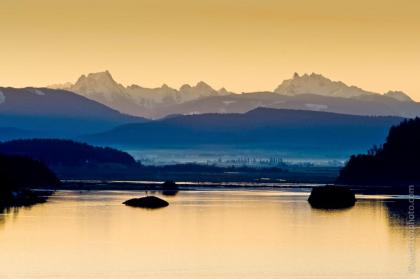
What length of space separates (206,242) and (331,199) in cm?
6258

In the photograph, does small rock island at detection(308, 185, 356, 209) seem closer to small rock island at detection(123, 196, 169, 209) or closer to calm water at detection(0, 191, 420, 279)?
calm water at detection(0, 191, 420, 279)

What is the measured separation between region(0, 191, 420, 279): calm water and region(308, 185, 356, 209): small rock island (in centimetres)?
510

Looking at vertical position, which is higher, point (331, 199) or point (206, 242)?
point (331, 199)

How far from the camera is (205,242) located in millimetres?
107812

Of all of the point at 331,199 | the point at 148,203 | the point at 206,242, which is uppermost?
the point at 331,199

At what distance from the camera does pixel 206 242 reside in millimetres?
107812

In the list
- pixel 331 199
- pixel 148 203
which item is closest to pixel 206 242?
pixel 148 203

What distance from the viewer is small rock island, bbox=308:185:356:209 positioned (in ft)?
546

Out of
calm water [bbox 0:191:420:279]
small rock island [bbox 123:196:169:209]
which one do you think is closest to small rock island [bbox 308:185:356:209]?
calm water [bbox 0:191:420:279]

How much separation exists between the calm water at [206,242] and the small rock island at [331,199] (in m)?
5.10

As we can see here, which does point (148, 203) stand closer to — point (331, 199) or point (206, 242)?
point (331, 199)

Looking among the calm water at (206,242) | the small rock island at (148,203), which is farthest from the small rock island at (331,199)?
the small rock island at (148,203)

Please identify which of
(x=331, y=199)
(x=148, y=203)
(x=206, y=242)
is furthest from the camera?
(x=331, y=199)

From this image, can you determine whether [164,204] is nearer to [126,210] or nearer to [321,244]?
[126,210]
